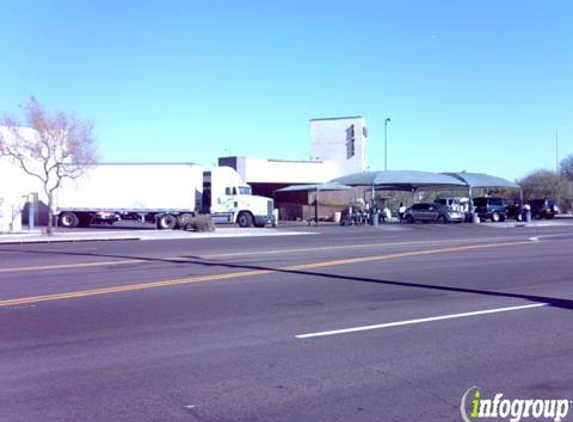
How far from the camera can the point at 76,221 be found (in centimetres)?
4603

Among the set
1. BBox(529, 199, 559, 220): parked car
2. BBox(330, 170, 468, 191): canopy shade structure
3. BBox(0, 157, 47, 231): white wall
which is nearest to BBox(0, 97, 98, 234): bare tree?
BBox(0, 157, 47, 231): white wall

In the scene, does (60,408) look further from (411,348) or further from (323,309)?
(323,309)

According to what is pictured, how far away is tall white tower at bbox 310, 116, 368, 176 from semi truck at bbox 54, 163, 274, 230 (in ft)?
105

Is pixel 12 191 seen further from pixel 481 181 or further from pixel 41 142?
pixel 481 181

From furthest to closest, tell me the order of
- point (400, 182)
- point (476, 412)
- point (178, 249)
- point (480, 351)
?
point (400, 182), point (178, 249), point (480, 351), point (476, 412)

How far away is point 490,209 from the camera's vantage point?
56594 millimetres

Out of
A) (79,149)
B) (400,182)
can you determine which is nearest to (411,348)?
(79,149)

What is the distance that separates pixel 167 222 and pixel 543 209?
119ft

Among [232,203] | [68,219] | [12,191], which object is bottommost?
[68,219]

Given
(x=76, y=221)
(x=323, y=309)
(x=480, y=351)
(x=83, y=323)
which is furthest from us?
(x=76, y=221)

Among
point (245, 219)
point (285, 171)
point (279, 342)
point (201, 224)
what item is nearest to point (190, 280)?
point (279, 342)

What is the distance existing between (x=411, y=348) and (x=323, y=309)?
123 inches

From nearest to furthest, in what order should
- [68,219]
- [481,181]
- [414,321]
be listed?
[414,321] < [68,219] < [481,181]

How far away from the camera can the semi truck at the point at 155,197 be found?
4450cm
